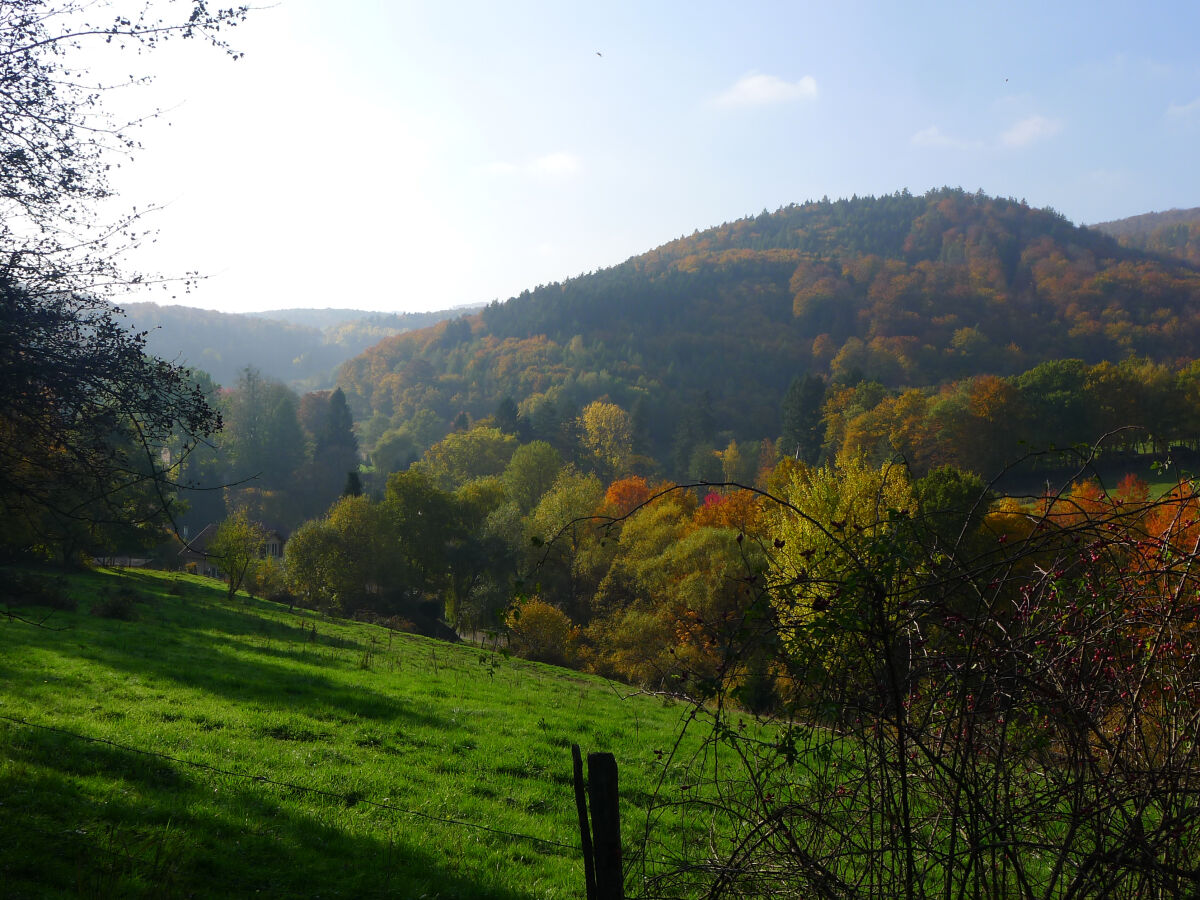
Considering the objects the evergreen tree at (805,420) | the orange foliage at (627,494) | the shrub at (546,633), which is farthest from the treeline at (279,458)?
the shrub at (546,633)

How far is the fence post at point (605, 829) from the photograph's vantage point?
376 cm

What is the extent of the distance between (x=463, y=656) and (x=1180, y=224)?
562 feet

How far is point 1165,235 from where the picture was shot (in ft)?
458

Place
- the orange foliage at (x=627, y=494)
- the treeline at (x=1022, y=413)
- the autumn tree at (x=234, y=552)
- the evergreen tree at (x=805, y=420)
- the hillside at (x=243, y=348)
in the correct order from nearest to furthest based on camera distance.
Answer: the autumn tree at (x=234, y=552), the treeline at (x=1022, y=413), the orange foliage at (x=627, y=494), the evergreen tree at (x=805, y=420), the hillside at (x=243, y=348)

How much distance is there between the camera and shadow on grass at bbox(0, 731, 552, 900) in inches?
219

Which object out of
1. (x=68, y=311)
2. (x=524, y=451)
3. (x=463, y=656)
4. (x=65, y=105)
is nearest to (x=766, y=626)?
(x=68, y=311)

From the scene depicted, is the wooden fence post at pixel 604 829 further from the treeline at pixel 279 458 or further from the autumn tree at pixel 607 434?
the treeline at pixel 279 458

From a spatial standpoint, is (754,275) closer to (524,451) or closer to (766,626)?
(524,451)

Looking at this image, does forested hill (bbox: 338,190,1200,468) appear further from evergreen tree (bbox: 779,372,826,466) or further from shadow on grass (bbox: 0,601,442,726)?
shadow on grass (bbox: 0,601,442,726)

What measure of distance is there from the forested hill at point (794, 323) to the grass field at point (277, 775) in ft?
255

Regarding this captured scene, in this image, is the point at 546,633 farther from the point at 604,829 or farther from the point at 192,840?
the point at 604,829

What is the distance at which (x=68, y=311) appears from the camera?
6.63 meters

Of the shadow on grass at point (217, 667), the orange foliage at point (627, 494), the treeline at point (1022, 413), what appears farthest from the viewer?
the orange foliage at point (627, 494)

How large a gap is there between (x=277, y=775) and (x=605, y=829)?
5.91 m
